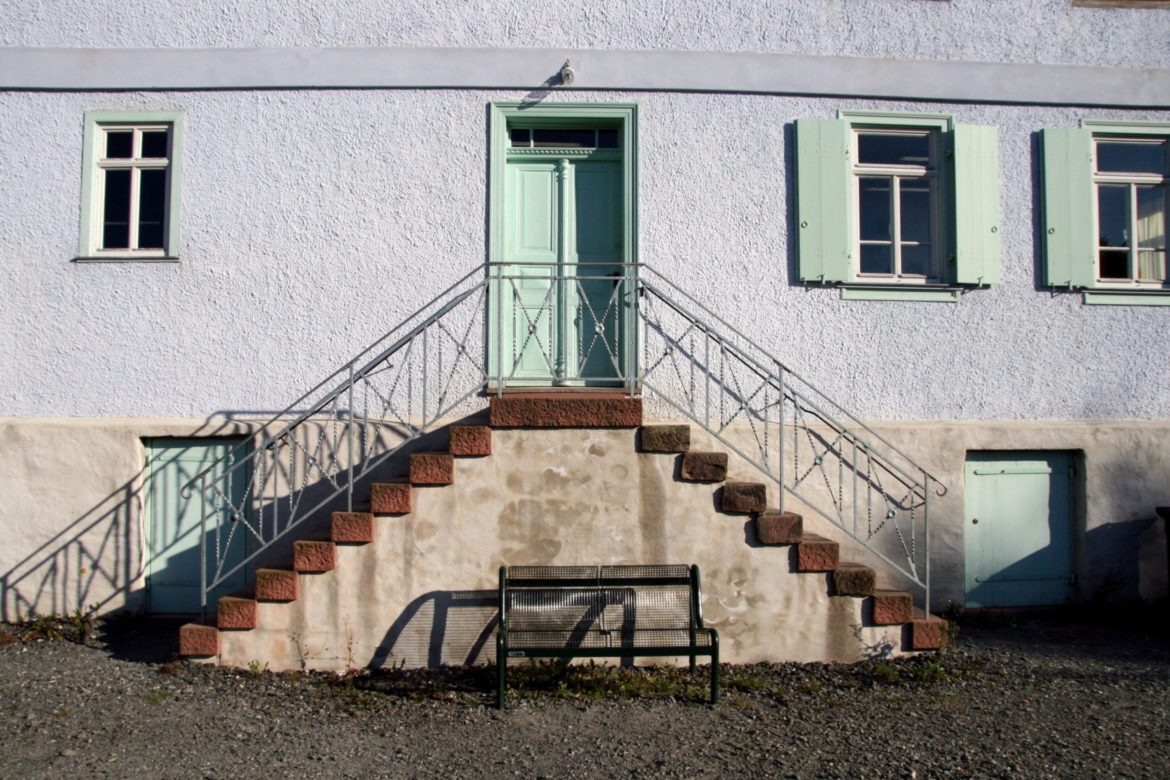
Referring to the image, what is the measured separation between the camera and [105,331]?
7254mm

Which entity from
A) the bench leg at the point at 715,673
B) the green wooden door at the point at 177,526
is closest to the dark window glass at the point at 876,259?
the bench leg at the point at 715,673

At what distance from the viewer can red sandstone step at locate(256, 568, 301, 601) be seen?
5805 mm

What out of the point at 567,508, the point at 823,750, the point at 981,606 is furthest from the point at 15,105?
the point at 981,606

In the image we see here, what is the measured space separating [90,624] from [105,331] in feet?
7.29

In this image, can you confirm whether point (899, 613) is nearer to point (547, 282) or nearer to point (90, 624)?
point (547, 282)

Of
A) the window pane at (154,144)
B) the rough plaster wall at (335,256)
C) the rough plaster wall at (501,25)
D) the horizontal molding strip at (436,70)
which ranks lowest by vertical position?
the rough plaster wall at (335,256)

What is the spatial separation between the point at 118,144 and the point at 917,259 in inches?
259

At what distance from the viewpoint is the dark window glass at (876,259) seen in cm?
762

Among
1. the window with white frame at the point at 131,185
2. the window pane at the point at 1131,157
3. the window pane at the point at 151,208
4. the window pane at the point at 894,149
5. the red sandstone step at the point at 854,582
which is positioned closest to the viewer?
the red sandstone step at the point at 854,582

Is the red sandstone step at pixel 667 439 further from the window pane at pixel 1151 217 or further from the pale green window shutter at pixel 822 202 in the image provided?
the window pane at pixel 1151 217

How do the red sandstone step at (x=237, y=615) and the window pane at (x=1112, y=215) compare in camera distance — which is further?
the window pane at (x=1112, y=215)

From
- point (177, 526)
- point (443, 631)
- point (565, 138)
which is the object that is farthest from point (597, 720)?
point (565, 138)

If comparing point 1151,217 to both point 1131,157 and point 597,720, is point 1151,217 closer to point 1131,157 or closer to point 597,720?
point 1131,157

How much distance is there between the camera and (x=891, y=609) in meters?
5.93
